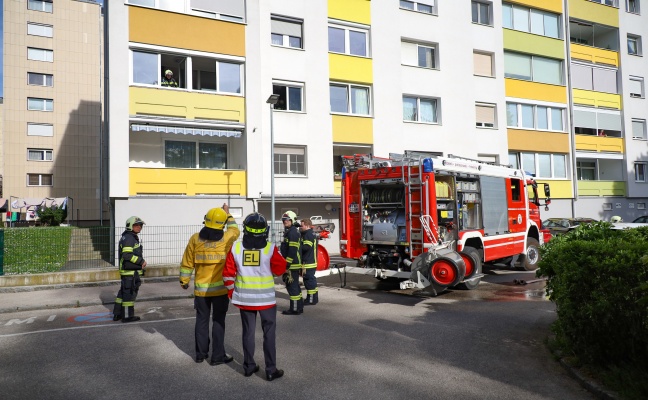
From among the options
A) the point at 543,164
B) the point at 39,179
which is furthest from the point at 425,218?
the point at 39,179

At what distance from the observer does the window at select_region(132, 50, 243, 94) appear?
15.7m

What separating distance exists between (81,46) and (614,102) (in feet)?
118

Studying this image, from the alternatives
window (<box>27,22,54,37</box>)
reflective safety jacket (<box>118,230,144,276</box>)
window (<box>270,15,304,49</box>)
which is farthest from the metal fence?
window (<box>27,22,54,37</box>)

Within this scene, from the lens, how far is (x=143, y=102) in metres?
15.5

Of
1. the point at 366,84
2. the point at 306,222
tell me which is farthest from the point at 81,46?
the point at 306,222

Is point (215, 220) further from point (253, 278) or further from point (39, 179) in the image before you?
point (39, 179)

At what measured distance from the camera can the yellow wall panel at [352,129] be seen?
757 inches

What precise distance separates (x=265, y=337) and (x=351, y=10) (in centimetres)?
1780

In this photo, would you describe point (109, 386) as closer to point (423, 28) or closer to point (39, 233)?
point (39, 233)

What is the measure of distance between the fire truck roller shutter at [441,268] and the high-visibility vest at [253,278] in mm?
4673

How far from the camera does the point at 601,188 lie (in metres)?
26.4

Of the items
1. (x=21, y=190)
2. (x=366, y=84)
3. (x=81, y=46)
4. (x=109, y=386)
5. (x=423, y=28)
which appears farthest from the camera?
(x=81, y=46)

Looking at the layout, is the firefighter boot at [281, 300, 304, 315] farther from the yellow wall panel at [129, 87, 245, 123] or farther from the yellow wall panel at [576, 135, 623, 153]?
the yellow wall panel at [576, 135, 623, 153]

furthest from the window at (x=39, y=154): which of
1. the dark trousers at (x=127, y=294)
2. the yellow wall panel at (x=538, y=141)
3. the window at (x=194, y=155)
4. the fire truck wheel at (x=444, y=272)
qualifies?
the fire truck wheel at (x=444, y=272)
